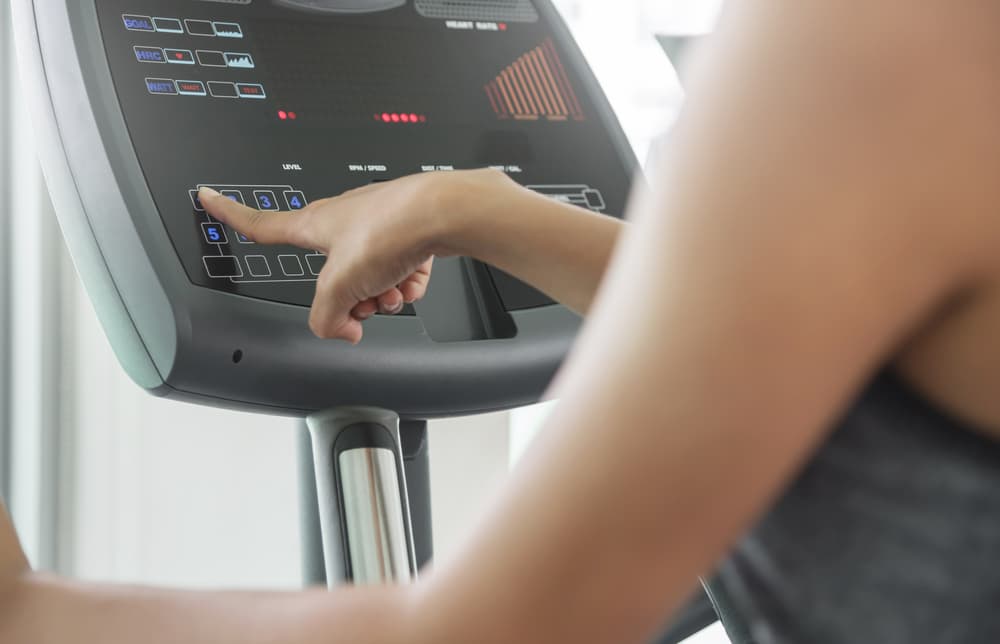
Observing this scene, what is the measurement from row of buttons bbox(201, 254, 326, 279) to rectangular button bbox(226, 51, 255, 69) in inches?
8.0

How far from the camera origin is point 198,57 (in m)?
1.12

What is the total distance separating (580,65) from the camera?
1381 mm

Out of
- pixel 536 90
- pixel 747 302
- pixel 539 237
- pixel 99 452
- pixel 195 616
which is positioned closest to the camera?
pixel 747 302

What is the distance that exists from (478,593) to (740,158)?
0.21 m

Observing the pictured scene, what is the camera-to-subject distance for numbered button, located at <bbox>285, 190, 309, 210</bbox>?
3.62ft

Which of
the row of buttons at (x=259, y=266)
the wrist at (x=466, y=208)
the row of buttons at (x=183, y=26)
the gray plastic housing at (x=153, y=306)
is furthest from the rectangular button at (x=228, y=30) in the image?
the wrist at (x=466, y=208)

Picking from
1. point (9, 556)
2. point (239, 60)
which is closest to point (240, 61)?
point (239, 60)

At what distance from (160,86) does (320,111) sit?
0.16 m

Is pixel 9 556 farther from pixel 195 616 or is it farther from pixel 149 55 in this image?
pixel 149 55

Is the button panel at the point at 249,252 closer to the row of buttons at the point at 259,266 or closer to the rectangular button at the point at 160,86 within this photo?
the row of buttons at the point at 259,266

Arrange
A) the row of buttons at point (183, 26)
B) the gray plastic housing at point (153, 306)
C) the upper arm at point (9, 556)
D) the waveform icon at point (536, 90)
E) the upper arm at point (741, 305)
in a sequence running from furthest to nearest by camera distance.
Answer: the waveform icon at point (536, 90), the row of buttons at point (183, 26), the gray plastic housing at point (153, 306), the upper arm at point (9, 556), the upper arm at point (741, 305)

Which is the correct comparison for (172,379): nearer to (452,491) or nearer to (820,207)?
(820,207)

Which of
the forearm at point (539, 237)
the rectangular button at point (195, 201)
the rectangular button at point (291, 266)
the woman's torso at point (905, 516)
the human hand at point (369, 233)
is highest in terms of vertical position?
the rectangular button at point (195, 201)

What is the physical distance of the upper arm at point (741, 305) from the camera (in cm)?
46
